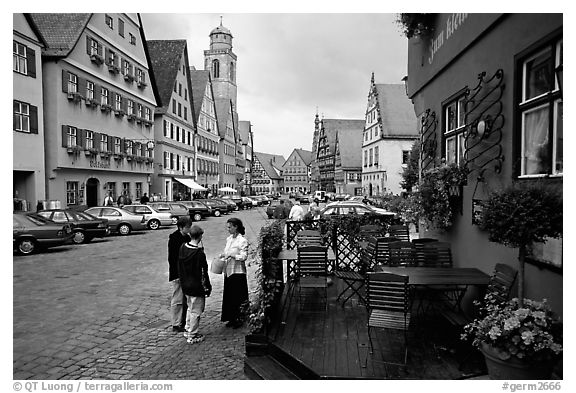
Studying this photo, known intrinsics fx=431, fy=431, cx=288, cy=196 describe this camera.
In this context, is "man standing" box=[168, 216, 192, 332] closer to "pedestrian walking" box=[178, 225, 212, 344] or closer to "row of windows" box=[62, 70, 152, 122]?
"pedestrian walking" box=[178, 225, 212, 344]

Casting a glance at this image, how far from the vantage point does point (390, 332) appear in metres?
5.57

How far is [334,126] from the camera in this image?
80.0 meters

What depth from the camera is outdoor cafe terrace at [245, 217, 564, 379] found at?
178 inches

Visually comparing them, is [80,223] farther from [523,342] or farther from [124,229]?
[523,342]

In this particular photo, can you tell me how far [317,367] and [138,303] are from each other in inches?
183

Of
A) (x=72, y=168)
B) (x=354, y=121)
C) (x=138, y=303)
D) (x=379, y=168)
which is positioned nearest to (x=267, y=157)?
(x=354, y=121)

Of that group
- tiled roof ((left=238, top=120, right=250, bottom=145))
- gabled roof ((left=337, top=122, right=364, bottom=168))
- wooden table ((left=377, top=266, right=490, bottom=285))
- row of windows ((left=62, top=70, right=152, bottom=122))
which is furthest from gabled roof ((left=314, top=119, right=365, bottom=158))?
wooden table ((left=377, top=266, right=490, bottom=285))

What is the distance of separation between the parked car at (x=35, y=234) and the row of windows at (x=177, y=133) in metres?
25.4

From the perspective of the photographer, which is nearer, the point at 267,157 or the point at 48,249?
the point at 48,249

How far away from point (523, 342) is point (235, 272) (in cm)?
396


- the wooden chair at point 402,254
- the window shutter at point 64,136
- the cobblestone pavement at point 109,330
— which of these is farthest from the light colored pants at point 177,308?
the window shutter at point 64,136

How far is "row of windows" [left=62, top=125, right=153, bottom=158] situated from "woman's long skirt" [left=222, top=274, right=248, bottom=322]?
1690 centimetres

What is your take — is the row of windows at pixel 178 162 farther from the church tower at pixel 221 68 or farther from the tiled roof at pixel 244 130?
the tiled roof at pixel 244 130
